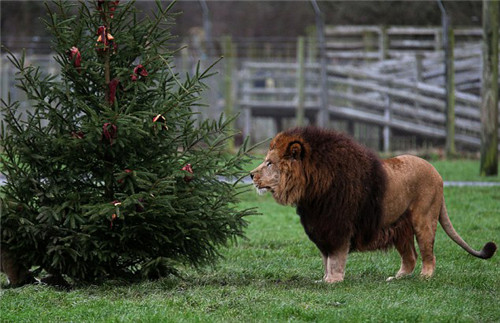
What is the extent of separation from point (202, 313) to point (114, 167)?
1.93 meters

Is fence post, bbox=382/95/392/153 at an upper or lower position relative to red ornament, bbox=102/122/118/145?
lower

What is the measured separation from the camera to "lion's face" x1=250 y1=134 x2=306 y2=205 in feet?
24.1

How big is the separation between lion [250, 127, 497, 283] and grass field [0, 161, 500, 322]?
37cm

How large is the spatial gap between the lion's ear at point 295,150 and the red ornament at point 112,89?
1.65 m

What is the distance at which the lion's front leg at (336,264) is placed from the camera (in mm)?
7324

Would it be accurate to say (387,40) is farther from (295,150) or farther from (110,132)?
(110,132)

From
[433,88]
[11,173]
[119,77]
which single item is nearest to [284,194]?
[119,77]

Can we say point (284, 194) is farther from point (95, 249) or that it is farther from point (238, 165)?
point (95, 249)

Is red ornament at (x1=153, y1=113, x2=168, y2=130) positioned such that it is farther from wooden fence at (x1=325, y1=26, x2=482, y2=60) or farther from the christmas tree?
wooden fence at (x1=325, y1=26, x2=482, y2=60)

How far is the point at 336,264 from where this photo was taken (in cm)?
733

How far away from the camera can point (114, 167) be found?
7328 millimetres

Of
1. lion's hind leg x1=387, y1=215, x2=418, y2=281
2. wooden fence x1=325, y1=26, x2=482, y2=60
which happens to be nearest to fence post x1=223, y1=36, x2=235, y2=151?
wooden fence x1=325, y1=26, x2=482, y2=60

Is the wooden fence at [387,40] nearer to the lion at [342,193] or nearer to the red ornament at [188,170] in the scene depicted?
the lion at [342,193]

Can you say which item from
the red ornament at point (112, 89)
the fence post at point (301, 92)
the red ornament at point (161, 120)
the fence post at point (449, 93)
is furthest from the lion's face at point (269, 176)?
the fence post at point (449, 93)
